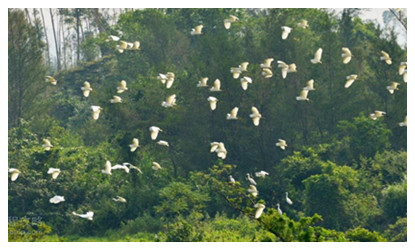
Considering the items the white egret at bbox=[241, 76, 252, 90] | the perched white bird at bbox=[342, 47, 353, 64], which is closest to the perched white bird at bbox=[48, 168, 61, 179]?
the white egret at bbox=[241, 76, 252, 90]

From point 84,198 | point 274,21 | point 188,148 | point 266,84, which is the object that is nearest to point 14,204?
point 84,198

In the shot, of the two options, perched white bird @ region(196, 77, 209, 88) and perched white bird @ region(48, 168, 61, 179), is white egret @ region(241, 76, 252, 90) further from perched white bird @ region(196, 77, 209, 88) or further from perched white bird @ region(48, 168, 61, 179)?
perched white bird @ region(48, 168, 61, 179)

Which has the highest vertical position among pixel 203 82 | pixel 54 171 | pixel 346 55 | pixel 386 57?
pixel 346 55

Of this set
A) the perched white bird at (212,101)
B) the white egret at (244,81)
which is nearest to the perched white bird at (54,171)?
the perched white bird at (212,101)

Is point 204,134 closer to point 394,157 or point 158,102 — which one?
point 158,102

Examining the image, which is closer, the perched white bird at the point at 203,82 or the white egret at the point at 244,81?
the white egret at the point at 244,81

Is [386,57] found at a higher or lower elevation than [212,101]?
higher

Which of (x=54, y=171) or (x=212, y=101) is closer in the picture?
(x=54, y=171)

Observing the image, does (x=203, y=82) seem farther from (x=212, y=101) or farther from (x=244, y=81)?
(x=244, y=81)

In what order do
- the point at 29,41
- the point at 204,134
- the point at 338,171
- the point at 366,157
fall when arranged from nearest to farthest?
the point at 338,171
the point at 366,157
the point at 204,134
the point at 29,41

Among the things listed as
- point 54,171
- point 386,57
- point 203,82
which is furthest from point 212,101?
point 386,57

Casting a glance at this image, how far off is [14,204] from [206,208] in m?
6.73

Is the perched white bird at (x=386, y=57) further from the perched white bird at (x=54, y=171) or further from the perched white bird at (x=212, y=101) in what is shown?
the perched white bird at (x=54, y=171)

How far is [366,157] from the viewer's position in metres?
35.5
